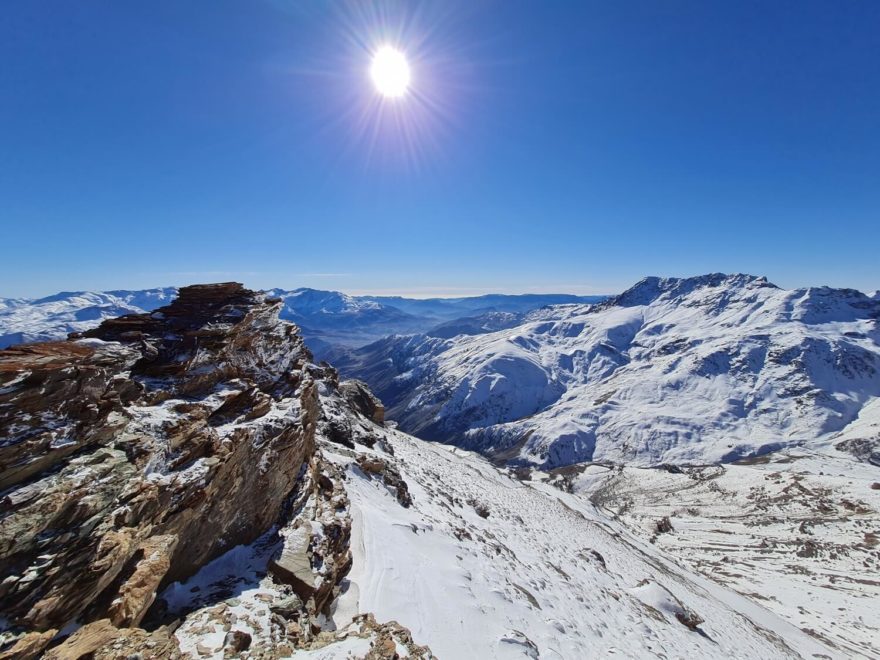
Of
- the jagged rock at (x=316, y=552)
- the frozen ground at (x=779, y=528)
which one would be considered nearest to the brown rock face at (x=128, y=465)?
the jagged rock at (x=316, y=552)

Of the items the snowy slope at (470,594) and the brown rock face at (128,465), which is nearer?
the brown rock face at (128,465)

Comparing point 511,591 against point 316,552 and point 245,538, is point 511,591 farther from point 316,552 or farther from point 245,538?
point 245,538

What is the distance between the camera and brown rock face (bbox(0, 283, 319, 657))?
311 inches

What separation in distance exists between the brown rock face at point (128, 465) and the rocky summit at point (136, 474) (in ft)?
0.10

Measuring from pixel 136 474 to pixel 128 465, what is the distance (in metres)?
0.31

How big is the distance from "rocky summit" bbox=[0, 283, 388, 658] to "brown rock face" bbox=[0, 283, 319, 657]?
3cm

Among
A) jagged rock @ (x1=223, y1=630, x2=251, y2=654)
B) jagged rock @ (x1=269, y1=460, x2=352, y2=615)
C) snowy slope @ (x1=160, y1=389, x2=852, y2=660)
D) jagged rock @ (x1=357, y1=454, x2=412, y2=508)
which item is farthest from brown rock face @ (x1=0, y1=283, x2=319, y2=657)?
jagged rock @ (x1=357, y1=454, x2=412, y2=508)

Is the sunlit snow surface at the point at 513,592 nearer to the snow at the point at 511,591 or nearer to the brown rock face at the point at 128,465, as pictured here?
the snow at the point at 511,591

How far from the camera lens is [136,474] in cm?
1017

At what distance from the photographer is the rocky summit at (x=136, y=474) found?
782 centimetres

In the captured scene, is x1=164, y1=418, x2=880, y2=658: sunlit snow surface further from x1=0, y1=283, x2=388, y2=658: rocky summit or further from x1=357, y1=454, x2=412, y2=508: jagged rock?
x1=0, y1=283, x2=388, y2=658: rocky summit

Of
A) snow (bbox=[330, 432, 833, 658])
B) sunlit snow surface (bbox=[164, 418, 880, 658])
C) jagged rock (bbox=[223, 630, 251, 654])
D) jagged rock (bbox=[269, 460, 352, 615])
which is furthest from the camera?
snow (bbox=[330, 432, 833, 658])

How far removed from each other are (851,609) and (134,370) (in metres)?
83.8

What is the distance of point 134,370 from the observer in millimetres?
14984
